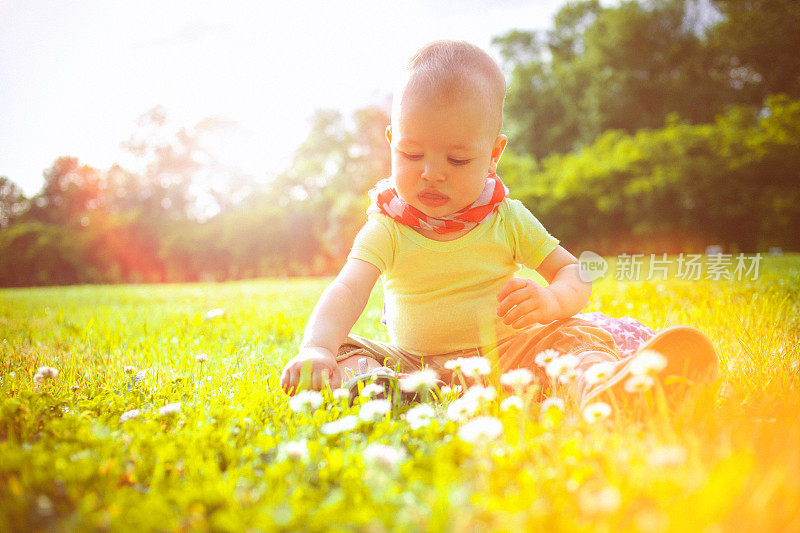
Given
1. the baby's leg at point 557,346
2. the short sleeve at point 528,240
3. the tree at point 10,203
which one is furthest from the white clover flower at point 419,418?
the tree at point 10,203

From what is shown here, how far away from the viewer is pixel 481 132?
6.81ft

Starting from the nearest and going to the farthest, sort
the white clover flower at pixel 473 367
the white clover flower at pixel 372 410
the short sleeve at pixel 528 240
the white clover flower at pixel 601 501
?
the white clover flower at pixel 601 501 < the white clover flower at pixel 372 410 < the white clover flower at pixel 473 367 < the short sleeve at pixel 528 240

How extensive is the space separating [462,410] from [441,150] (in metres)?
0.98

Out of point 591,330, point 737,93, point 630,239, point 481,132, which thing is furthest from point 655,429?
point 737,93

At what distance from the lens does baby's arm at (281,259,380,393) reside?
1.81 m

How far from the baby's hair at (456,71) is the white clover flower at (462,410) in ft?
3.68

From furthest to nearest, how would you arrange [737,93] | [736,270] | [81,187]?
[737,93] < [81,187] < [736,270]

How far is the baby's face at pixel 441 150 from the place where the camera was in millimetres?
2016

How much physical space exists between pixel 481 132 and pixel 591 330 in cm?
88

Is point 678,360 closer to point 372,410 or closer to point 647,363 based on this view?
point 647,363

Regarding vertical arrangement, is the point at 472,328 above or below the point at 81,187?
below

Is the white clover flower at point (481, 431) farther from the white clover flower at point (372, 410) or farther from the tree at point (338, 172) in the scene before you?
the tree at point (338, 172)

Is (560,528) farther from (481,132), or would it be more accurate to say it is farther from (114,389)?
(114,389)

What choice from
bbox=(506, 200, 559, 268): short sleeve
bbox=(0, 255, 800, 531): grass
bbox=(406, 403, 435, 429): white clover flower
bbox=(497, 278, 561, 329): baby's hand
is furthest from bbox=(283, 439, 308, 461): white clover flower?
bbox=(506, 200, 559, 268): short sleeve
